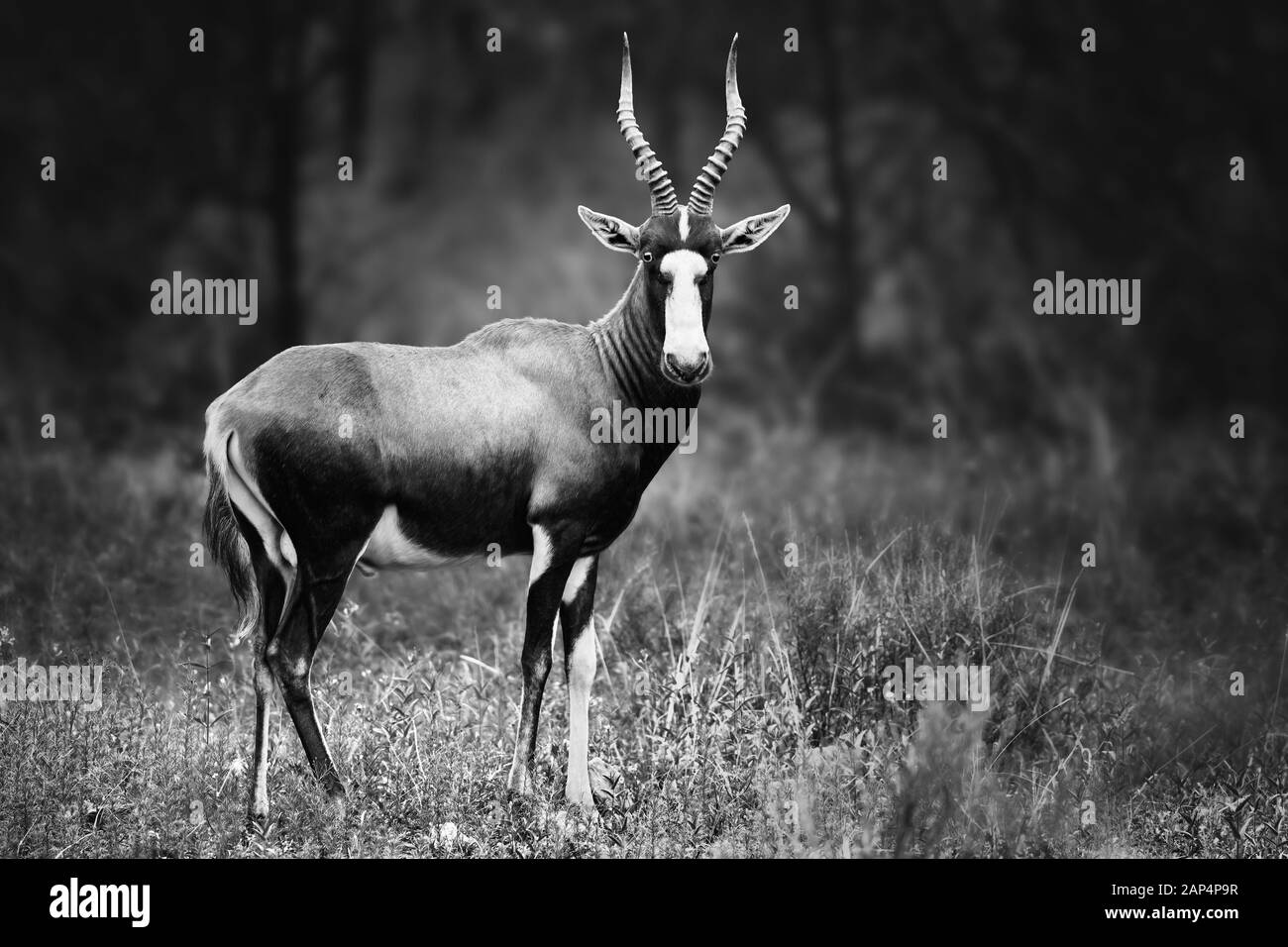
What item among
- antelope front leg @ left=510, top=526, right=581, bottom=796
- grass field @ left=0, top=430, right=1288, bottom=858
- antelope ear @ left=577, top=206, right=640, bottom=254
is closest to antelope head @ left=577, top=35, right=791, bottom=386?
antelope ear @ left=577, top=206, right=640, bottom=254

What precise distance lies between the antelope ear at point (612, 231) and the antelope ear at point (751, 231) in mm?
459

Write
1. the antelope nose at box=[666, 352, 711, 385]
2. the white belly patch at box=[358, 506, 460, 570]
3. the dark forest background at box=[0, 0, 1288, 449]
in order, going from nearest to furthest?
the antelope nose at box=[666, 352, 711, 385]
the white belly patch at box=[358, 506, 460, 570]
the dark forest background at box=[0, 0, 1288, 449]

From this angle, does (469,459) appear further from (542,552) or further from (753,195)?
(753,195)

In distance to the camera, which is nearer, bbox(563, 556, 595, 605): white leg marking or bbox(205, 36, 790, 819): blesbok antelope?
bbox(205, 36, 790, 819): blesbok antelope

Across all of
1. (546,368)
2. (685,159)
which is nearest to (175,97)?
(685,159)

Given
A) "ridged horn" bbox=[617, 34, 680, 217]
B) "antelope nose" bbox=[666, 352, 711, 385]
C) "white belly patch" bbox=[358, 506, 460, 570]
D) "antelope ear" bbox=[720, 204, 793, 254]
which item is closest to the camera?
"antelope nose" bbox=[666, 352, 711, 385]

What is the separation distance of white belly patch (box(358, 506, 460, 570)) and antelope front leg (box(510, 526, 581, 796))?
1.49ft

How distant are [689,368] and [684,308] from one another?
362 millimetres

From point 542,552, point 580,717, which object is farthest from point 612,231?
point 580,717

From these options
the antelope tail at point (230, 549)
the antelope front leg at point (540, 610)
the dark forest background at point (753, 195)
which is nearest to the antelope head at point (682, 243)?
the antelope front leg at point (540, 610)

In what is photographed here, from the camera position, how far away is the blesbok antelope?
301 inches

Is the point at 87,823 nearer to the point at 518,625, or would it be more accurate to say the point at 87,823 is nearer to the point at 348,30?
the point at 518,625

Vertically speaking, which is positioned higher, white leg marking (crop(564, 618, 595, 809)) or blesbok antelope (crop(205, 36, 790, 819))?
blesbok antelope (crop(205, 36, 790, 819))

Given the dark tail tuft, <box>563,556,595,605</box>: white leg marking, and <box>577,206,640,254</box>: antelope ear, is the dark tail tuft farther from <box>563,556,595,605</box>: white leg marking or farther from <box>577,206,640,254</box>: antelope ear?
<box>577,206,640,254</box>: antelope ear
